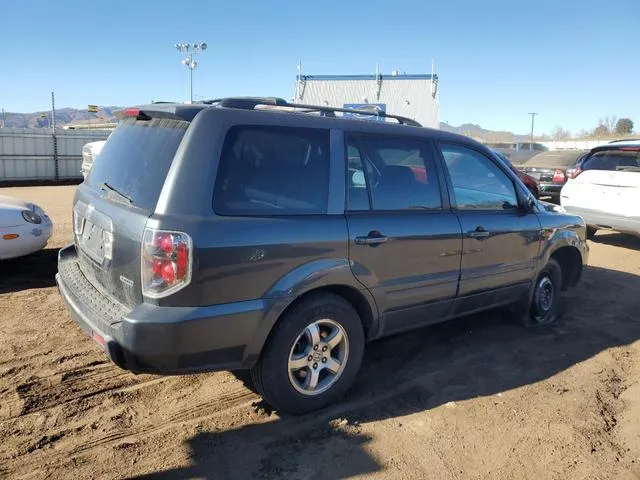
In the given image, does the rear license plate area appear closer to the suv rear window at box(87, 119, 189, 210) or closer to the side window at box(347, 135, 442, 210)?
the suv rear window at box(87, 119, 189, 210)

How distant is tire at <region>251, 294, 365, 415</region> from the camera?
3.15m

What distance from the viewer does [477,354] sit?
448 centimetres

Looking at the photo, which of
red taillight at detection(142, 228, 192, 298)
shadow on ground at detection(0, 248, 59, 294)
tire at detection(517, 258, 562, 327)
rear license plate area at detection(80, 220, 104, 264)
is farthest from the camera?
shadow on ground at detection(0, 248, 59, 294)

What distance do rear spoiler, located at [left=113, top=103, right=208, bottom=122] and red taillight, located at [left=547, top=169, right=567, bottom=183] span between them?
12.4 metres

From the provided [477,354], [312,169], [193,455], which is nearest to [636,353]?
[477,354]

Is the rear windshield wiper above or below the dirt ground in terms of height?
above

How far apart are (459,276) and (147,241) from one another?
2.41m

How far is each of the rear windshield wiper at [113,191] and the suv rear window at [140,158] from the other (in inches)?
0.6

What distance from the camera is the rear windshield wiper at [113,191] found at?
123 inches

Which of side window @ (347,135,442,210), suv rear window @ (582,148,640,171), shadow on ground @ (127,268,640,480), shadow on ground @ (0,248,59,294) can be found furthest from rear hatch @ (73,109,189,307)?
suv rear window @ (582,148,640,171)

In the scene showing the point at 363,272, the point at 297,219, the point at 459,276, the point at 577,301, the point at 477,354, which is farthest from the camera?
the point at 577,301

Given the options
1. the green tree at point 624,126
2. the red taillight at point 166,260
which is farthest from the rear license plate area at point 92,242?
the green tree at point 624,126

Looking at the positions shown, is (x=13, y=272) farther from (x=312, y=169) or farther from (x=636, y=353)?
(x=636, y=353)

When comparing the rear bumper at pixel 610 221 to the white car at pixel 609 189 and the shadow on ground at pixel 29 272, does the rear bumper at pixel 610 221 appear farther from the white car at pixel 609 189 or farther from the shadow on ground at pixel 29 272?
the shadow on ground at pixel 29 272
